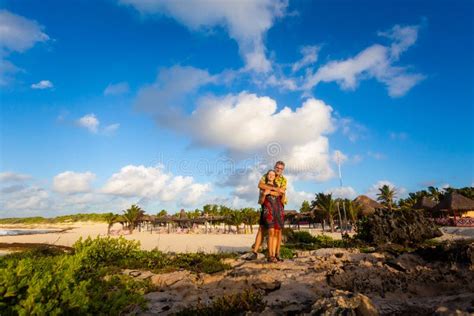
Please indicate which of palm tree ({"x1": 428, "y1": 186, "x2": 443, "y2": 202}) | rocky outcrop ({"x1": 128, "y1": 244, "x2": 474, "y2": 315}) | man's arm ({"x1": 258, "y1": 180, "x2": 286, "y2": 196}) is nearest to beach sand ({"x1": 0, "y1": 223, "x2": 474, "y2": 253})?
man's arm ({"x1": 258, "y1": 180, "x2": 286, "y2": 196})

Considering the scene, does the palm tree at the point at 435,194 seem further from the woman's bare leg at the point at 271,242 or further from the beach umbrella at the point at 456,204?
the woman's bare leg at the point at 271,242

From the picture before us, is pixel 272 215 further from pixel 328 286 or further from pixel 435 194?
pixel 435 194

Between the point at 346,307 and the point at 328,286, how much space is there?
2313mm

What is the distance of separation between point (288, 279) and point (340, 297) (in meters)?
2.35

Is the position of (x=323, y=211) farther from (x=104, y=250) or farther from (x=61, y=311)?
(x=61, y=311)

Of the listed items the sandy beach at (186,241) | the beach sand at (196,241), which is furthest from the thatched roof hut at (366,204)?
the beach sand at (196,241)

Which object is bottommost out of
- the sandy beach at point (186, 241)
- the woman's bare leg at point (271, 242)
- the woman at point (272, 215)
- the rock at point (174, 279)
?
the sandy beach at point (186, 241)

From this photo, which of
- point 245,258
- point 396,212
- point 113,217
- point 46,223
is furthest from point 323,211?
point 46,223

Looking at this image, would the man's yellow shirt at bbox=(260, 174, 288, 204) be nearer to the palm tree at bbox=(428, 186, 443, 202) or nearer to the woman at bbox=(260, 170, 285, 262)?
the woman at bbox=(260, 170, 285, 262)

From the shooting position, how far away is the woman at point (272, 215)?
7.25 m

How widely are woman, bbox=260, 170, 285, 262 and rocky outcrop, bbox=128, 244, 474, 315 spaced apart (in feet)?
1.63

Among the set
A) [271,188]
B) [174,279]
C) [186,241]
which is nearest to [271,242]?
[271,188]

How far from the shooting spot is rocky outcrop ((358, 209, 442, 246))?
12.2m

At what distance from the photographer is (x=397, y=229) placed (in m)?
12.2
